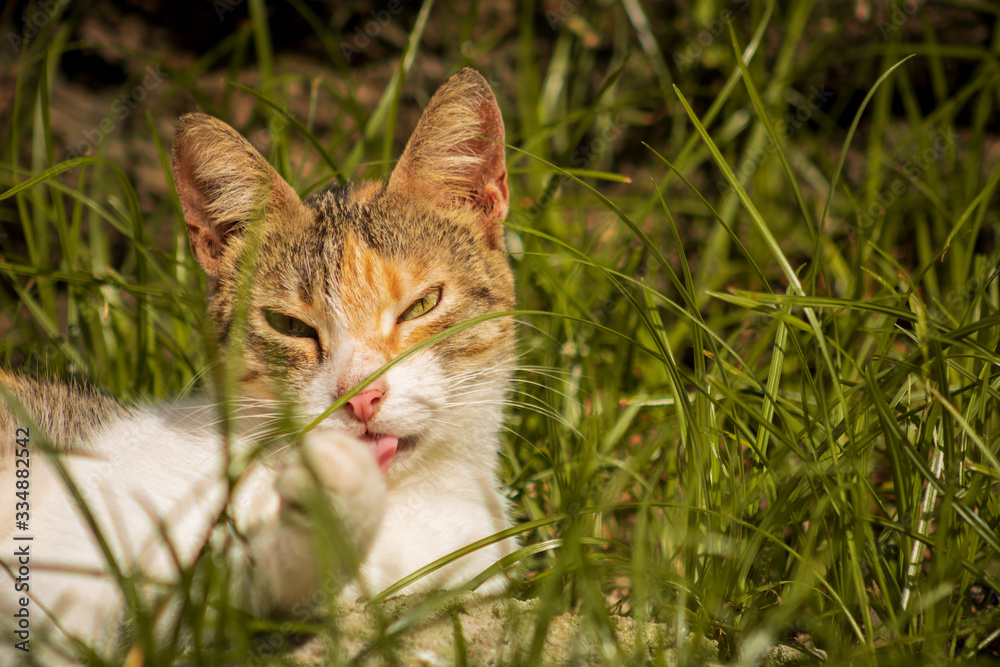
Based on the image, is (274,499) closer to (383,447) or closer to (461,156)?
(383,447)

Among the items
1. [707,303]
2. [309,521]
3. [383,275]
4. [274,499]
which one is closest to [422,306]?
[383,275]

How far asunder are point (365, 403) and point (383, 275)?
407 millimetres

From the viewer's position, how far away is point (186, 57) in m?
3.57

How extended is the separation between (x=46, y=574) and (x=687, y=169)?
2944mm

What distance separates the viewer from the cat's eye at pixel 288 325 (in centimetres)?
174

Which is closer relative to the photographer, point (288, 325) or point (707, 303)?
point (288, 325)

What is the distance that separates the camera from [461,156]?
6.58ft

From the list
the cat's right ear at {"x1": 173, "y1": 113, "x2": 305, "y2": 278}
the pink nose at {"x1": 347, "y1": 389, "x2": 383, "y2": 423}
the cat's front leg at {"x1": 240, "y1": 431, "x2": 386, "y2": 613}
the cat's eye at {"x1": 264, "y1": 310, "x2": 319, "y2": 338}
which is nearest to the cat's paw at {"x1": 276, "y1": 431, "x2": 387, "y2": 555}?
the cat's front leg at {"x1": 240, "y1": 431, "x2": 386, "y2": 613}

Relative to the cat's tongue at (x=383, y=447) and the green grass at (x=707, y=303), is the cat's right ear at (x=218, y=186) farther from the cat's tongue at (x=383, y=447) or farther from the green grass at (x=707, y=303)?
the cat's tongue at (x=383, y=447)

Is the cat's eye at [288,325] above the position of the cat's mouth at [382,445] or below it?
above

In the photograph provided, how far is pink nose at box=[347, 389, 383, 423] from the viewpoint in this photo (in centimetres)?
144

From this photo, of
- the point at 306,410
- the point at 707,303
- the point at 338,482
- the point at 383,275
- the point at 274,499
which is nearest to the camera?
the point at 338,482

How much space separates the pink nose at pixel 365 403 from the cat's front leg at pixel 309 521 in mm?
177

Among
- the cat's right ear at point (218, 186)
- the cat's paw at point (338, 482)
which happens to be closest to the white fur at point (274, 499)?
the cat's paw at point (338, 482)
